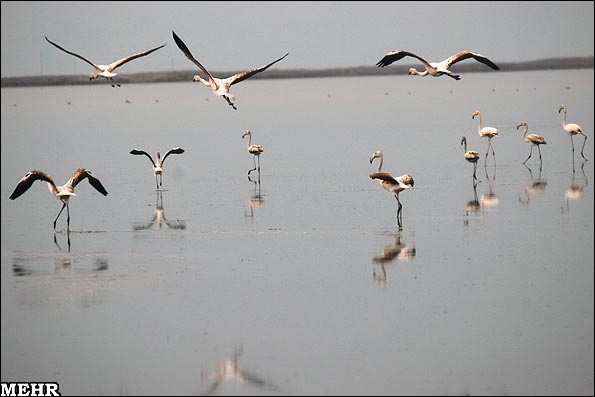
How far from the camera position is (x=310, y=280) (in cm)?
1584

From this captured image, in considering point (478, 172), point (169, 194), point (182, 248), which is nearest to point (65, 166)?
point (169, 194)

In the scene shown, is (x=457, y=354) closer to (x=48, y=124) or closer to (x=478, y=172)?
(x=478, y=172)

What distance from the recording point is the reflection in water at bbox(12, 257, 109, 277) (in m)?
17.0

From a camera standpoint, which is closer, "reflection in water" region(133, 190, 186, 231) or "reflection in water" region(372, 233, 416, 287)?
"reflection in water" region(372, 233, 416, 287)

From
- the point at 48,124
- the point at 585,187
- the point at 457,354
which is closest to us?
the point at 457,354

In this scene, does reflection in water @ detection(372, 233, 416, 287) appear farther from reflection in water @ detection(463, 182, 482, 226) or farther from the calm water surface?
reflection in water @ detection(463, 182, 482, 226)

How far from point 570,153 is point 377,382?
21.3 m

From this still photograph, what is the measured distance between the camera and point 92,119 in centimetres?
6366

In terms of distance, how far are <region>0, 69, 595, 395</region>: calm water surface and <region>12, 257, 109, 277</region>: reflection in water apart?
66 mm

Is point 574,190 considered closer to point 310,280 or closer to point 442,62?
point 442,62

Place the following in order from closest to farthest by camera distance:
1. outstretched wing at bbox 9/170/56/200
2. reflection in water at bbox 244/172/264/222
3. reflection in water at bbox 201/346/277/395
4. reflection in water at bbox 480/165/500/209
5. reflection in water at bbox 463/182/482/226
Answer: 1. reflection in water at bbox 201/346/277/395
2. outstretched wing at bbox 9/170/56/200
3. reflection in water at bbox 463/182/482/226
4. reflection in water at bbox 244/172/264/222
5. reflection in water at bbox 480/165/500/209

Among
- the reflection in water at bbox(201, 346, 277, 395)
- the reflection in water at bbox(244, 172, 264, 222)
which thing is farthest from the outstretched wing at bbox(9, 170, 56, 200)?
the reflection in water at bbox(201, 346, 277, 395)

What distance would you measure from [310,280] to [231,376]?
4.08 meters

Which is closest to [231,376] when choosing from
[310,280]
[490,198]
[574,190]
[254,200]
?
[310,280]
